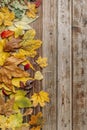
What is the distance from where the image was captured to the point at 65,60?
6.56 feet

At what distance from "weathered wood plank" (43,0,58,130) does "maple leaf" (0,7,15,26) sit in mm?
211

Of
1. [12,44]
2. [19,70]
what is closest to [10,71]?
[19,70]

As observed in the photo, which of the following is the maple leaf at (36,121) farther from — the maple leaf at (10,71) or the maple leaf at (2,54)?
the maple leaf at (2,54)

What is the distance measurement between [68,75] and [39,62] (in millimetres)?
200

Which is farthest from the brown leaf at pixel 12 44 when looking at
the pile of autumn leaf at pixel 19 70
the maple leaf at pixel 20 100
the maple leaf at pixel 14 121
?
the maple leaf at pixel 14 121

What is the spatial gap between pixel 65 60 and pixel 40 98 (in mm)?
280

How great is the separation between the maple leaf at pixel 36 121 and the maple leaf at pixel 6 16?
1.88ft

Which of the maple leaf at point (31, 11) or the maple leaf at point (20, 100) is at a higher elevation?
the maple leaf at point (31, 11)

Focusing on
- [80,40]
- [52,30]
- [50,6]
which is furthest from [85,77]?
[50,6]

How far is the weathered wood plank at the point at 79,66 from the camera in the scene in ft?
6.61

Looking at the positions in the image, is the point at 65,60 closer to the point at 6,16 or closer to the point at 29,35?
the point at 29,35

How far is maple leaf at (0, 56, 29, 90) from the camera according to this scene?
189cm

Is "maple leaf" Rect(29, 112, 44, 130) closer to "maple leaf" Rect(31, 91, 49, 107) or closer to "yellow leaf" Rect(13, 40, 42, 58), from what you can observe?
"maple leaf" Rect(31, 91, 49, 107)

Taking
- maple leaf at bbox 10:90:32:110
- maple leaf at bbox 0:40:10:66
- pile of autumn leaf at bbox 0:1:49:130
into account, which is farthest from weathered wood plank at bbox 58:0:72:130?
maple leaf at bbox 0:40:10:66
